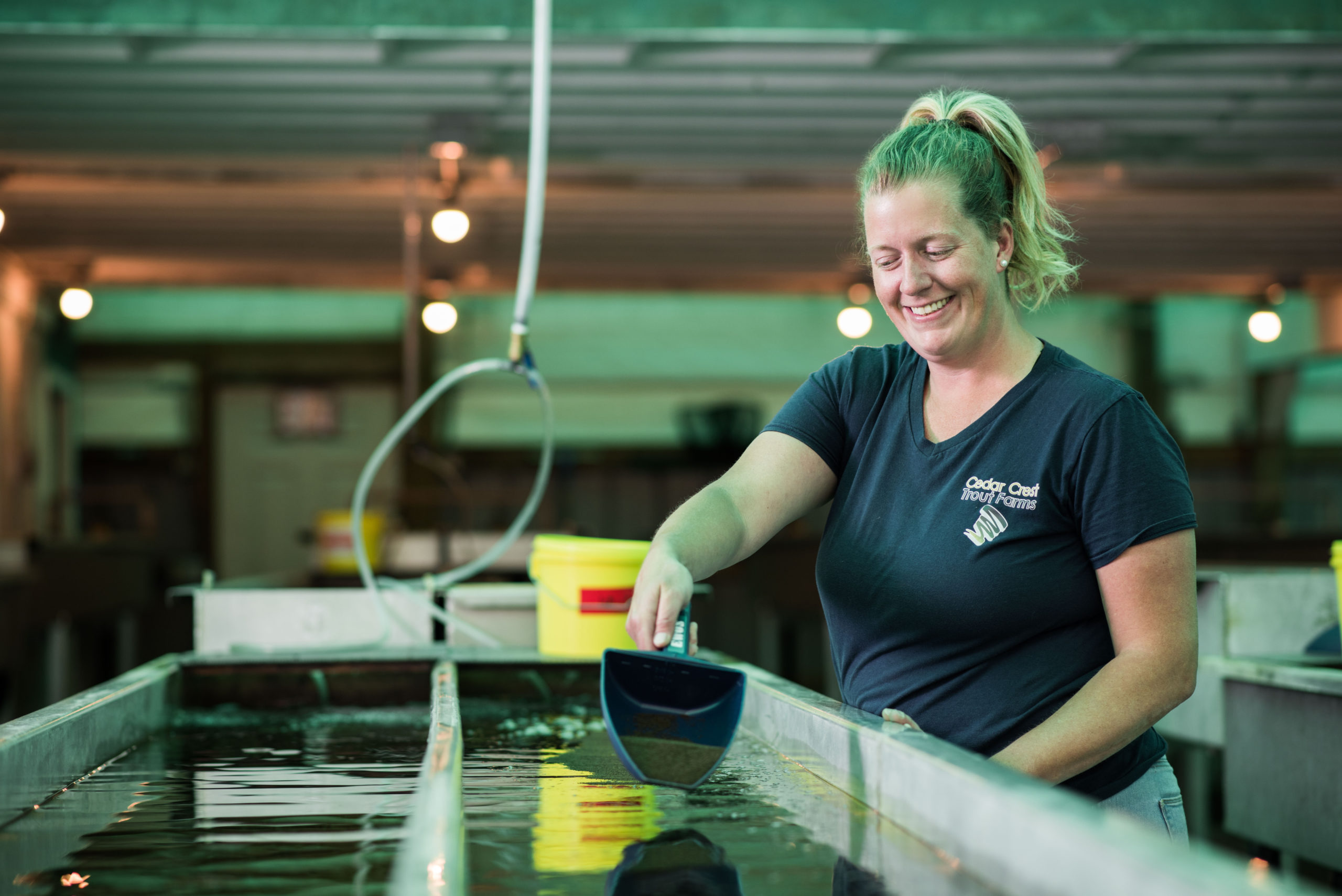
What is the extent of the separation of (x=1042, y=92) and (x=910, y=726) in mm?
4204

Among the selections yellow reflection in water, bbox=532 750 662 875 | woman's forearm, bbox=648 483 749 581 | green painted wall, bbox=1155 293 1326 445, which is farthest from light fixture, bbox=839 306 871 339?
yellow reflection in water, bbox=532 750 662 875

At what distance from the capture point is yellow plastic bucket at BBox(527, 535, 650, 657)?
214cm

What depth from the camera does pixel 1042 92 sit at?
479 centimetres

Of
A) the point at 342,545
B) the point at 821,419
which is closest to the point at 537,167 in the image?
the point at 821,419

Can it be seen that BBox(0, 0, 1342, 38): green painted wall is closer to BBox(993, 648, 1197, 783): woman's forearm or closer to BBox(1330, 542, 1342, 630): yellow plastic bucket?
BBox(1330, 542, 1342, 630): yellow plastic bucket

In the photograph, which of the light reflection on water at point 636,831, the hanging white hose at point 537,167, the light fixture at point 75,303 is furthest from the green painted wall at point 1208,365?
the light reflection on water at point 636,831

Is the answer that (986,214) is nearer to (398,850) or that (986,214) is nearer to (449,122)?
(398,850)

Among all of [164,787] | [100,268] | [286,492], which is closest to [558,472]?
[286,492]

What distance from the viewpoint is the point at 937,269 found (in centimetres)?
135

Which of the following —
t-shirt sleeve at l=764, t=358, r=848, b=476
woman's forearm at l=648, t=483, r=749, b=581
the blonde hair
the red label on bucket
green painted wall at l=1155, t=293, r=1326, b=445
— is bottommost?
the red label on bucket

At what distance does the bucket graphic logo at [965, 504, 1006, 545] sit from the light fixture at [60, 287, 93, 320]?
272 inches

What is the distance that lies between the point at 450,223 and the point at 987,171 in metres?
4.25

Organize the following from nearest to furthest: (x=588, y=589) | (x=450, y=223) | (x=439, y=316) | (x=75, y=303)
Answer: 1. (x=588, y=589)
2. (x=450, y=223)
3. (x=439, y=316)
4. (x=75, y=303)

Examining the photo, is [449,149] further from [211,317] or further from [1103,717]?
[211,317]
